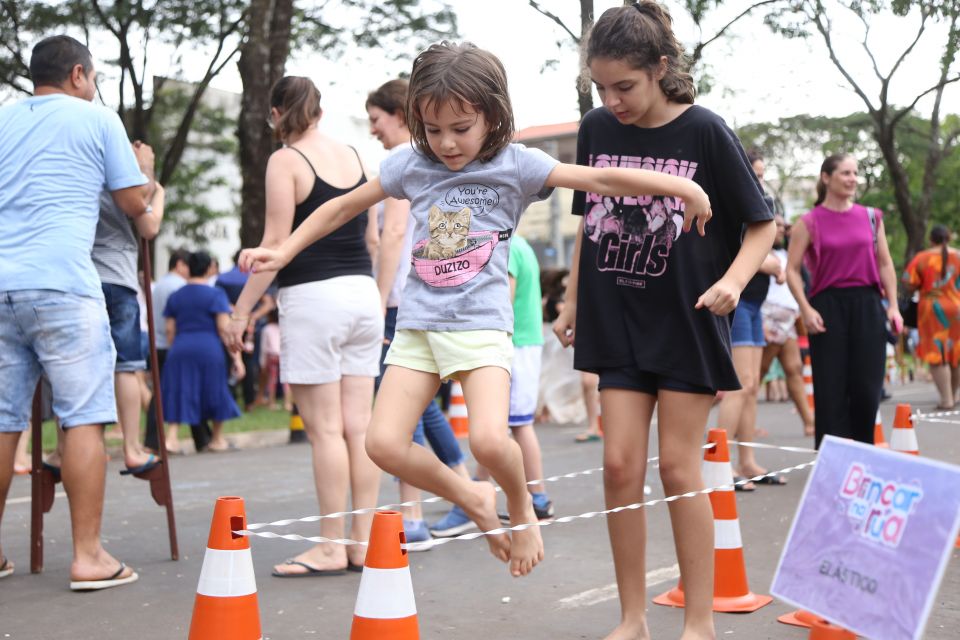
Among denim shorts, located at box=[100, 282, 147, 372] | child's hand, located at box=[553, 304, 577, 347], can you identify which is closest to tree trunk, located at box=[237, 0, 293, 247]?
denim shorts, located at box=[100, 282, 147, 372]

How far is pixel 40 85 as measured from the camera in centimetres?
501

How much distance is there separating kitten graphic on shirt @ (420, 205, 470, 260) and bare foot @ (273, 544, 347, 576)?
1.87m

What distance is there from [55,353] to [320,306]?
1113 millimetres

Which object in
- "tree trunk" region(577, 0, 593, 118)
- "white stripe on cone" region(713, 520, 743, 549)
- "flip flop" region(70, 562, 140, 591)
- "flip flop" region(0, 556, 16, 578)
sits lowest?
"flip flop" region(0, 556, 16, 578)

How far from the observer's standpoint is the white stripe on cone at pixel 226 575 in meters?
3.30

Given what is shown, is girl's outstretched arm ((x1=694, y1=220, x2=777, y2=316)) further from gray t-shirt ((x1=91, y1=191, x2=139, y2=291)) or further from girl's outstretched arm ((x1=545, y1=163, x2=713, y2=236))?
gray t-shirt ((x1=91, y1=191, x2=139, y2=291))

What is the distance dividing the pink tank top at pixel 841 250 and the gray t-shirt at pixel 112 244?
12.3ft

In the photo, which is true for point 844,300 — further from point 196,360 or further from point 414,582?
point 196,360

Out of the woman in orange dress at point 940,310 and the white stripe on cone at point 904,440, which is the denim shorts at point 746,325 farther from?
the woman in orange dress at point 940,310

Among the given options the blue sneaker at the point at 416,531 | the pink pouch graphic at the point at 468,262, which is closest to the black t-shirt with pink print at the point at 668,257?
the pink pouch graphic at the point at 468,262

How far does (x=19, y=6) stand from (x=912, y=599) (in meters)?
18.9

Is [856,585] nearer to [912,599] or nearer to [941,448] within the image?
[912,599]

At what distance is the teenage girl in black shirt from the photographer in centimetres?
367

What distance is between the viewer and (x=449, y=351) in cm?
370
